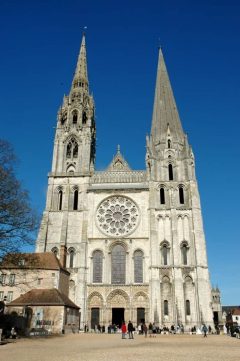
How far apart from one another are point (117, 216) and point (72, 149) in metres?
12.1

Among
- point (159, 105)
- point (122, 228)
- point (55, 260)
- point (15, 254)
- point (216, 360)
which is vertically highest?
point (159, 105)

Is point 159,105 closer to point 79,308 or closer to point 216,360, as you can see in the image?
point 79,308

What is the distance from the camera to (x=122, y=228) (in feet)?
141

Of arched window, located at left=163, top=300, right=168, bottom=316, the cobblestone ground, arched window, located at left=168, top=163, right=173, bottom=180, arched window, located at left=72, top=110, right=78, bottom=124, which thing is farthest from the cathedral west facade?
the cobblestone ground

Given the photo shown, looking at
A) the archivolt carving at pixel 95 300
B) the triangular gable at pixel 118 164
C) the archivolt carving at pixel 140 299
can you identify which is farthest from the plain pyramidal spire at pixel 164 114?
the archivolt carving at pixel 95 300

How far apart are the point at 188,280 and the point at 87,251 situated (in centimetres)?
1232

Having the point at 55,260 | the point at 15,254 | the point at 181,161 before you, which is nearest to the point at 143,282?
the point at 55,260

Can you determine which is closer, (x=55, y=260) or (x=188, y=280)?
(x=55, y=260)

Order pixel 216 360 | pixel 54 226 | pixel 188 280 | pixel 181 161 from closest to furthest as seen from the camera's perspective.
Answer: pixel 216 360, pixel 188 280, pixel 54 226, pixel 181 161

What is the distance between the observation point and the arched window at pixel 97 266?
40.6 m

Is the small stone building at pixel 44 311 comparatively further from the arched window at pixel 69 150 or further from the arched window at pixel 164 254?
the arched window at pixel 69 150

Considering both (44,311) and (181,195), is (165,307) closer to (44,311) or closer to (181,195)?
(181,195)

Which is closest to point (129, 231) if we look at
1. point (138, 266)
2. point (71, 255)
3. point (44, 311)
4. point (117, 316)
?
point (138, 266)

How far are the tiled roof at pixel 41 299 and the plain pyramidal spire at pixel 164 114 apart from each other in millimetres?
26661
